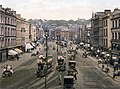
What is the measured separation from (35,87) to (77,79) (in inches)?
435

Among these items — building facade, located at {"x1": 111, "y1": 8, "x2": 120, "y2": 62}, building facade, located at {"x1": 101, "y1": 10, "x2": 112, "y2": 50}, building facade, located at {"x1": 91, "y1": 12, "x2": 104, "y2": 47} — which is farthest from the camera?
building facade, located at {"x1": 91, "y1": 12, "x2": 104, "y2": 47}

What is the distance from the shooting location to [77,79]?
51844 mm

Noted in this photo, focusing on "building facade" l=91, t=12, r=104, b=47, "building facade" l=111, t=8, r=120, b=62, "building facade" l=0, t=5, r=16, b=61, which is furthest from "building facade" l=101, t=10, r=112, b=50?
"building facade" l=0, t=5, r=16, b=61

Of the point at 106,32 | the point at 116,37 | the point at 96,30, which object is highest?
the point at 96,30

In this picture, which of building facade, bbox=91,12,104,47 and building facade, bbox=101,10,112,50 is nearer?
building facade, bbox=101,10,112,50

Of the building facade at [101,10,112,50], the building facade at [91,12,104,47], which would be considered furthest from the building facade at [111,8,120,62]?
the building facade at [91,12,104,47]

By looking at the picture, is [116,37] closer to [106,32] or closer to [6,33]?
[106,32]

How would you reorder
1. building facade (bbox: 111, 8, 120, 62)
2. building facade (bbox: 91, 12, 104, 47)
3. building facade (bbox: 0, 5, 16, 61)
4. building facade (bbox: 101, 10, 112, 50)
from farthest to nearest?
building facade (bbox: 91, 12, 104, 47) → building facade (bbox: 101, 10, 112, 50) → building facade (bbox: 0, 5, 16, 61) → building facade (bbox: 111, 8, 120, 62)

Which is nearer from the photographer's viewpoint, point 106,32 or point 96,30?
point 106,32

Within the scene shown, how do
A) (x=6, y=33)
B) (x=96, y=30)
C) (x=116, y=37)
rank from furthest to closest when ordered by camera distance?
1. (x=96, y=30)
2. (x=6, y=33)
3. (x=116, y=37)

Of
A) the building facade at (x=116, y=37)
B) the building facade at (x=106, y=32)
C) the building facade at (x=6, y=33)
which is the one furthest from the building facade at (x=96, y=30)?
the building facade at (x=6, y=33)

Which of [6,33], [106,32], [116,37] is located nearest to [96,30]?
[106,32]

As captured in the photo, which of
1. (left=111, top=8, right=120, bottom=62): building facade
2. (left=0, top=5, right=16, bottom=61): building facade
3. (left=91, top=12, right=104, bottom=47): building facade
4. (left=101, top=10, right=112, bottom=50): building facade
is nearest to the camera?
(left=111, top=8, right=120, bottom=62): building facade

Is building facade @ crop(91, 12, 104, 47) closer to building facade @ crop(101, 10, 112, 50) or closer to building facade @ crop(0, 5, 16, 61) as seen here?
A: building facade @ crop(101, 10, 112, 50)
